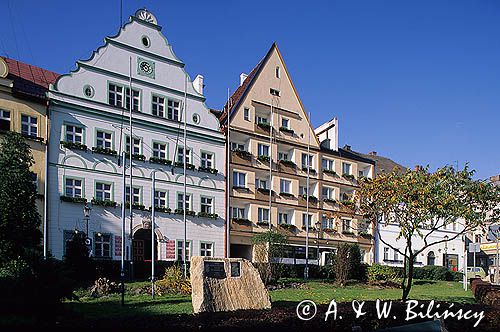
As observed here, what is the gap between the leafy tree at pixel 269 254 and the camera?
2836cm

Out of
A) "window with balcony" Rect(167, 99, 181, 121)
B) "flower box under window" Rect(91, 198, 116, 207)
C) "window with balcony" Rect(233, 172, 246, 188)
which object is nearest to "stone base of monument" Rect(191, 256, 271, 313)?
"flower box under window" Rect(91, 198, 116, 207)

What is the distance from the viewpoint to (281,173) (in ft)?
141

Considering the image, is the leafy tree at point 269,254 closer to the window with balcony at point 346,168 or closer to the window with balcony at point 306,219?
the window with balcony at point 306,219

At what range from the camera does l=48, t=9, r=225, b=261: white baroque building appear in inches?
1232

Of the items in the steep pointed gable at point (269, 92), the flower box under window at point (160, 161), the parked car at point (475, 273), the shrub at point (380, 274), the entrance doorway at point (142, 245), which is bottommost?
the parked car at point (475, 273)

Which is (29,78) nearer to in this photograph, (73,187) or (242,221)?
(73,187)

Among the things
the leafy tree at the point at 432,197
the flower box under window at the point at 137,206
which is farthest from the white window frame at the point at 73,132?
the leafy tree at the point at 432,197

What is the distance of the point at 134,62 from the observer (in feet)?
115

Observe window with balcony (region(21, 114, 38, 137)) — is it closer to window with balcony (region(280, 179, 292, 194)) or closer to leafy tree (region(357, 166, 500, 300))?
window with balcony (region(280, 179, 292, 194))

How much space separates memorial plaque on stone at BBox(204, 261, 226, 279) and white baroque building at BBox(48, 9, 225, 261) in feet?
59.5

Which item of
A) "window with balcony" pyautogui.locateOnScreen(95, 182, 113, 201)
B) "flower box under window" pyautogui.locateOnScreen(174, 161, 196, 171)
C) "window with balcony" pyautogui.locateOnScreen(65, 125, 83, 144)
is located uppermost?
"window with balcony" pyautogui.locateOnScreen(65, 125, 83, 144)

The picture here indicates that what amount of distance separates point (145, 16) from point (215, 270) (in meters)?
26.0

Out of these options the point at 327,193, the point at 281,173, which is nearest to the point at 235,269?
the point at 281,173

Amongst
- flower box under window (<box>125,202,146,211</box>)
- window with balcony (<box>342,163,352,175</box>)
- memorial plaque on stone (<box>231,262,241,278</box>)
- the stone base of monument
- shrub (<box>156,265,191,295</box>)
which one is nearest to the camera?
the stone base of monument
